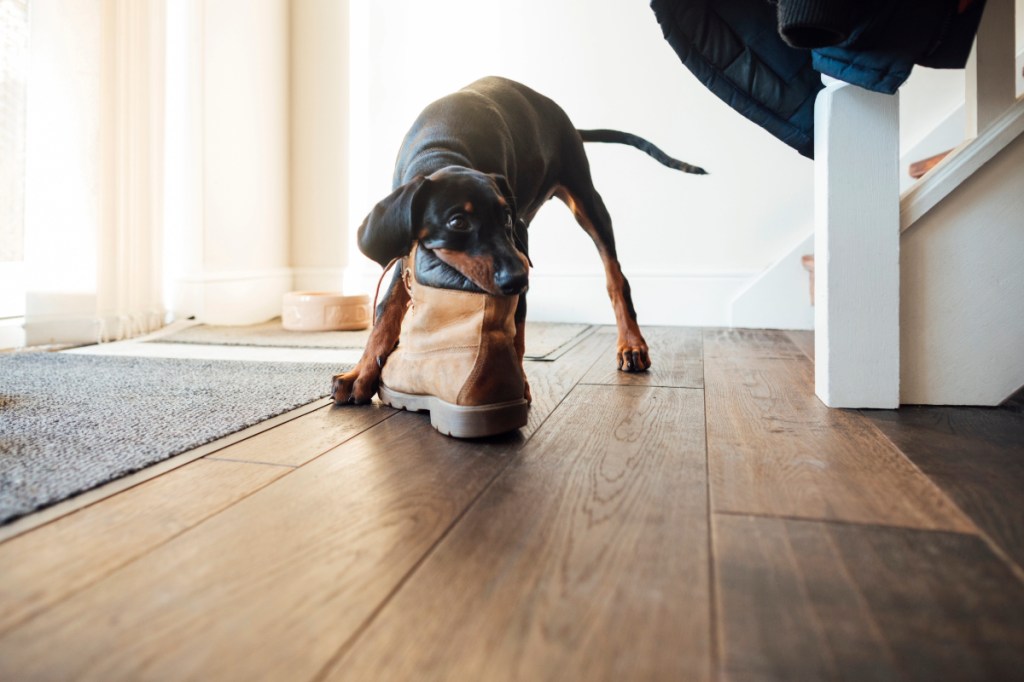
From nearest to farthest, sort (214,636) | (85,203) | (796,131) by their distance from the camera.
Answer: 1. (214,636)
2. (796,131)
3. (85,203)

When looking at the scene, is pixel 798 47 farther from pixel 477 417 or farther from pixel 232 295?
pixel 232 295

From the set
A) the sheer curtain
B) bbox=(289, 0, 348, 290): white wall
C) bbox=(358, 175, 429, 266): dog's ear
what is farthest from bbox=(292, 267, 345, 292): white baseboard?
bbox=(358, 175, 429, 266): dog's ear

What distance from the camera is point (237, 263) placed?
288cm

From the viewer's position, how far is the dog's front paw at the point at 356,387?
1.26 m

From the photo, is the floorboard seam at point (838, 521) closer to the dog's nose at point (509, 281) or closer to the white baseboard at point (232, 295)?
the dog's nose at point (509, 281)

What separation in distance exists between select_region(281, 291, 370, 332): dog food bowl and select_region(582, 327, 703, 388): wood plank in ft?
3.51

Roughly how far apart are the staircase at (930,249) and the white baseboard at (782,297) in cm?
143

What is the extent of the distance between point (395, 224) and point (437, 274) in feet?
0.34

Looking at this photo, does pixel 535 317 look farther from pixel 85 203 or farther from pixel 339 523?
pixel 339 523

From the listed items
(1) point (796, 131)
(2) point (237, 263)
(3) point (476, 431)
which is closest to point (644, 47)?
(1) point (796, 131)

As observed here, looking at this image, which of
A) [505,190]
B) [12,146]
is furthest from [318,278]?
[505,190]

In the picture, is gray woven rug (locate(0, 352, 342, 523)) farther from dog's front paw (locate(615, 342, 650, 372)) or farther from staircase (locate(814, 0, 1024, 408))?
staircase (locate(814, 0, 1024, 408))

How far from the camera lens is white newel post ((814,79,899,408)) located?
1.18 m

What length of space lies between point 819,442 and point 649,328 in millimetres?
1724
